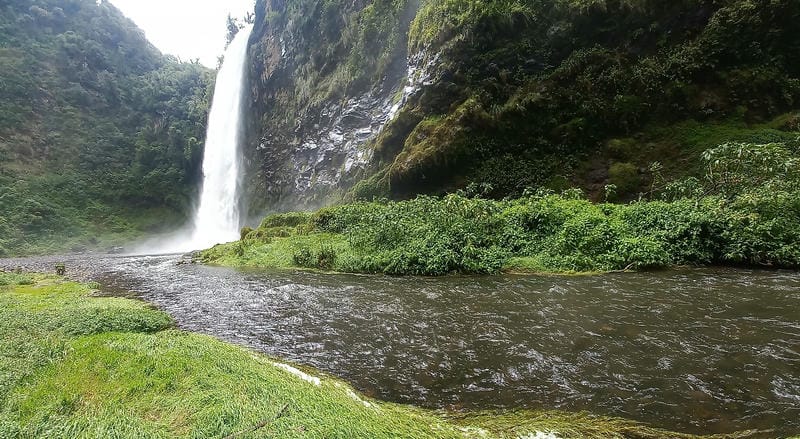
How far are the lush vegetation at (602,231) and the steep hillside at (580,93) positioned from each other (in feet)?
16.6

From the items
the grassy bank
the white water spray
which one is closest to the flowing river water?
the grassy bank

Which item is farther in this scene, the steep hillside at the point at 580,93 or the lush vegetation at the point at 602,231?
the steep hillside at the point at 580,93

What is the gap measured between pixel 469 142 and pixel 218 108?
51.1m

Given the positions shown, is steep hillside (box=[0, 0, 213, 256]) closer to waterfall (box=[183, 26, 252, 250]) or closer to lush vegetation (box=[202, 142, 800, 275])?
waterfall (box=[183, 26, 252, 250])

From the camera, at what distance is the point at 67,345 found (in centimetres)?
659

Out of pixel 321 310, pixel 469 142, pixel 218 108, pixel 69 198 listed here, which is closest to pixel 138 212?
pixel 69 198

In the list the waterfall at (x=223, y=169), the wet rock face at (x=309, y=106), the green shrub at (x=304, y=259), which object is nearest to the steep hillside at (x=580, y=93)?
the wet rock face at (x=309, y=106)

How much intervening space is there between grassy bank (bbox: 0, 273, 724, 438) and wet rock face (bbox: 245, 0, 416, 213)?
29174 millimetres

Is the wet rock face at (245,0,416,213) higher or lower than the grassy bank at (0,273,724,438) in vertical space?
higher

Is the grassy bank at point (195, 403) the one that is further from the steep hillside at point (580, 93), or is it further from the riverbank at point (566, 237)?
the steep hillside at point (580, 93)

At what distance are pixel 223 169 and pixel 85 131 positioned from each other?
3491cm

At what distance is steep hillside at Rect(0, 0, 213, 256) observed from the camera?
56.1 meters

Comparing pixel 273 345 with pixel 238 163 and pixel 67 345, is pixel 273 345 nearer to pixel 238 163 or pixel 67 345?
pixel 67 345

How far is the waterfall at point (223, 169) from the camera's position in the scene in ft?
179
